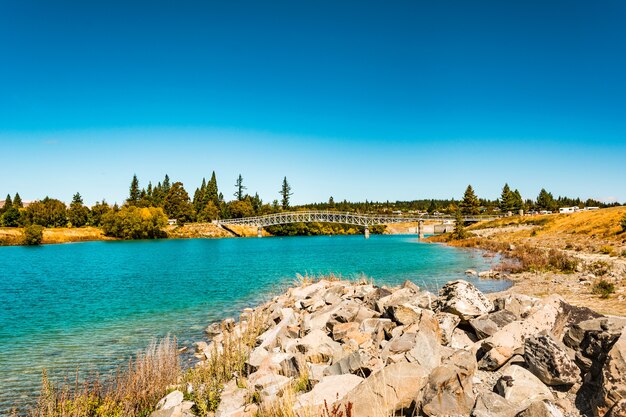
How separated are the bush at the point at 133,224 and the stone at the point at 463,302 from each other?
117275 millimetres

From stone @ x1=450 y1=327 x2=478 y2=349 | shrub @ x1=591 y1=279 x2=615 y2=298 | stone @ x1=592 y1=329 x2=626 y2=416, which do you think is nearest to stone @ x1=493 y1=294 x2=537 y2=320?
stone @ x1=450 y1=327 x2=478 y2=349

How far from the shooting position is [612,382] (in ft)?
18.4

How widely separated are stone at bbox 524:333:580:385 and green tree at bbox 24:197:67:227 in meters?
143

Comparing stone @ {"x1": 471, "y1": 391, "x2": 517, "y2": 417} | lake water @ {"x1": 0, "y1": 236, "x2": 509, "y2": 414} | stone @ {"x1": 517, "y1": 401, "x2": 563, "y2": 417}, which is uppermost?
stone @ {"x1": 517, "y1": 401, "x2": 563, "y2": 417}

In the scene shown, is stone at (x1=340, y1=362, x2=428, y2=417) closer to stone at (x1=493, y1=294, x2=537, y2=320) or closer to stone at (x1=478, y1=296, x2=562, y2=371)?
stone at (x1=478, y1=296, x2=562, y2=371)

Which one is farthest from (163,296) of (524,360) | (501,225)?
(501,225)

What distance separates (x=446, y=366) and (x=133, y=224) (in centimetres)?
12139

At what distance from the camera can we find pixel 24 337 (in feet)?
55.7

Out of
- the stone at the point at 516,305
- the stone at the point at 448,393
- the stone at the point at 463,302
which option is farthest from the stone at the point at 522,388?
the stone at the point at 516,305

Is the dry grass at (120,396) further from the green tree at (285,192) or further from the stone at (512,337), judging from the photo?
the green tree at (285,192)

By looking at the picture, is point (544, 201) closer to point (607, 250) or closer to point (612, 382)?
point (607, 250)

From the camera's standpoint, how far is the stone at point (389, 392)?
19.5 feet

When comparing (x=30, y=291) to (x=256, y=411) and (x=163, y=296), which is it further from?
(x=256, y=411)

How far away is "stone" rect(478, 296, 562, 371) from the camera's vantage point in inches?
309
